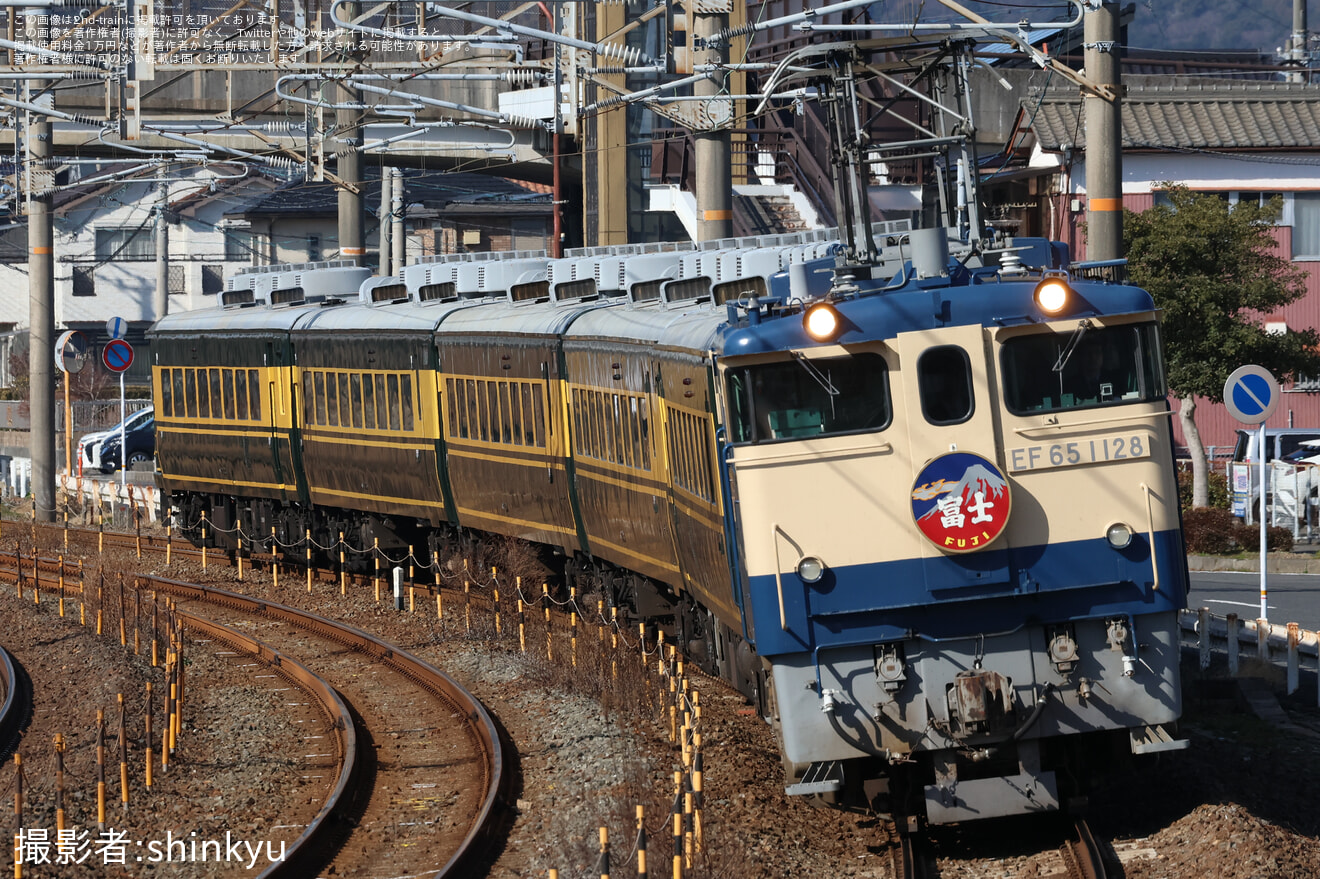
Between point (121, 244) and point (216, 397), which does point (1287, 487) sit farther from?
point (121, 244)

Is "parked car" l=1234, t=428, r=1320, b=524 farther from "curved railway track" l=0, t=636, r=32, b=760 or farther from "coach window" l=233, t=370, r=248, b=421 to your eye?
"curved railway track" l=0, t=636, r=32, b=760

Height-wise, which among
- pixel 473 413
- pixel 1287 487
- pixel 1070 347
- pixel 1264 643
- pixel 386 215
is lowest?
pixel 1264 643

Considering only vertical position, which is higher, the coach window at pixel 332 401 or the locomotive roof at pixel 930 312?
the locomotive roof at pixel 930 312

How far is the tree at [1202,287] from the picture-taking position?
2533 cm

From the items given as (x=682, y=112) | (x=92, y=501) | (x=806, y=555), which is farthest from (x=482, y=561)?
(x=92, y=501)

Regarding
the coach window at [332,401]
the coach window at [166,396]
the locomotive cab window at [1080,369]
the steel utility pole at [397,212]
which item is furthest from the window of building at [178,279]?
the locomotive cab window at [1080,369]

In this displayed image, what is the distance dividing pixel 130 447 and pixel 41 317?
30.5 feet

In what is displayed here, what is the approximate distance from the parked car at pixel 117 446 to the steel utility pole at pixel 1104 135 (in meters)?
26.9

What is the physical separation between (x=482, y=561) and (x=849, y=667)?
1081 centimetres

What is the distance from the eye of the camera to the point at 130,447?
1515 inches

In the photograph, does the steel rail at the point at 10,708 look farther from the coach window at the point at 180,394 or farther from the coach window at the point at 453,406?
the coach window at the point at 180,394

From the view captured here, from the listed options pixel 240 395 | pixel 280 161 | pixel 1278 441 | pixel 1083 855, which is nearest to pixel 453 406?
pixel 240 395

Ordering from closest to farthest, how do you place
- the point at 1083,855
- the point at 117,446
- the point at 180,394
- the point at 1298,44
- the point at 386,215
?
1. the point at 1083,855
2. the point at 180,394
3. the point at 386,215
4. the point at 117,446
5. the point at 1298,44

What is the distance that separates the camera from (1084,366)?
1009 cm
